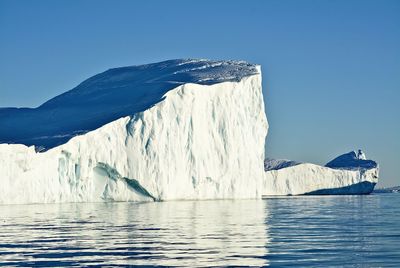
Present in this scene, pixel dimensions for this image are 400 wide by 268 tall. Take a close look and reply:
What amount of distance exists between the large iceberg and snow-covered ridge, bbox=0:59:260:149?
0.16m

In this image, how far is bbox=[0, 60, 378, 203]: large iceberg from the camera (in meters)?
48.2

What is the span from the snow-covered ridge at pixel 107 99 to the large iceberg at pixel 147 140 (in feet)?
0.52

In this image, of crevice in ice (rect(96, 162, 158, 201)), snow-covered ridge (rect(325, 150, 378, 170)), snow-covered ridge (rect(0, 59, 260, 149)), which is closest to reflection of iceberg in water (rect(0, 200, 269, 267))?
crevice in ice (rect(96, 162, 158, 201))

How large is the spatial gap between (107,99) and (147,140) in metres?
11.9

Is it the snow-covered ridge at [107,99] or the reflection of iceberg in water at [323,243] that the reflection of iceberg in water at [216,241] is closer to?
the reflection of iceberg in water at [323,243]

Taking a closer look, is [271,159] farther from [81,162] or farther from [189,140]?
[81,162]

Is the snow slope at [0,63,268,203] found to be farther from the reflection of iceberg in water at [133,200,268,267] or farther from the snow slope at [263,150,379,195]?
the reflection of iceberg in water at [133,200,268,267]

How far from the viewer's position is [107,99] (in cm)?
6481

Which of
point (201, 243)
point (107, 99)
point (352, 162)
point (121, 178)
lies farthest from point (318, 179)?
point (201, 243)

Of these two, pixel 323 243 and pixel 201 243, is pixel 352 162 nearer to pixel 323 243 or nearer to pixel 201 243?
pixel 323 243

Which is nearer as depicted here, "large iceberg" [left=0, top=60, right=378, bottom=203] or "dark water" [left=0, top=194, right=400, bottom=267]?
"dark water" [left=0, top=194, right=400, bottom=267]

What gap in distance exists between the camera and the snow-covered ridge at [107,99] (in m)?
54.5

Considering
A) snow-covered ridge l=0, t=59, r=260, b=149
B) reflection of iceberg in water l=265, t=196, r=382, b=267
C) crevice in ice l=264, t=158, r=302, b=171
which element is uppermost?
snow-covered ridge l=0, t=59, r=260, b=149

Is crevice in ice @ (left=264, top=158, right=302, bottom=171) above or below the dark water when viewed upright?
above
